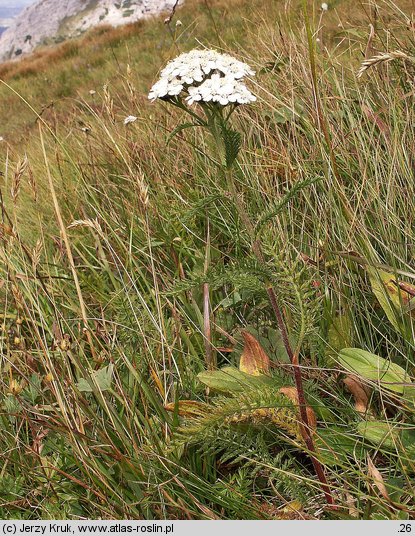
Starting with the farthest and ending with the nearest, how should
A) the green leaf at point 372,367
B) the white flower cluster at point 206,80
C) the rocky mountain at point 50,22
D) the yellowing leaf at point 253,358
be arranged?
the rocky mountain at point 50,22 < the yellowing leaf at point 253,358 < the green leaf at point 372,367 < the white flower cluster at point 206,80

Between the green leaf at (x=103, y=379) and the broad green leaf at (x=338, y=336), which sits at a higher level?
the green leaf at (x=103, y=379)

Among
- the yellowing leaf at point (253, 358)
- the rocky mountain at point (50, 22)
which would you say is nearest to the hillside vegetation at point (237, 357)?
the yellowing leaf at point (253, 358)

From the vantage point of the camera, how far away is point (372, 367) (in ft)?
4.55

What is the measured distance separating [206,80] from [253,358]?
701 mm

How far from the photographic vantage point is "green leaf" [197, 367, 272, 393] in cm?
142

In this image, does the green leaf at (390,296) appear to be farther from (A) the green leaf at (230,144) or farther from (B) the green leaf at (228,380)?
(A) the green leaf at (230,144)

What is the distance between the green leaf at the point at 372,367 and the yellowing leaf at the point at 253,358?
0.19 m

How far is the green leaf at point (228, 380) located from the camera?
142cm

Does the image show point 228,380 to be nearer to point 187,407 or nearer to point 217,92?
point 187,407

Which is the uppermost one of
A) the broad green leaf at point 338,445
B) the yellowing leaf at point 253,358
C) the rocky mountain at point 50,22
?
the rocky mountain at point 50,22

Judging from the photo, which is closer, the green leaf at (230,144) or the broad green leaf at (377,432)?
the green leaf at (230,144)

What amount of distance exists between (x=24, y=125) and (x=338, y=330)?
868 centimetres

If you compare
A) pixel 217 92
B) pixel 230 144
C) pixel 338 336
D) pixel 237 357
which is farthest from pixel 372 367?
pixel 217 92

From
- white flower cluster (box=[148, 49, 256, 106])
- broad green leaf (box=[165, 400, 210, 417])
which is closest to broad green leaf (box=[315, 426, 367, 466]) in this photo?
broad green leaf (box=[165, 400, 210, 417])
